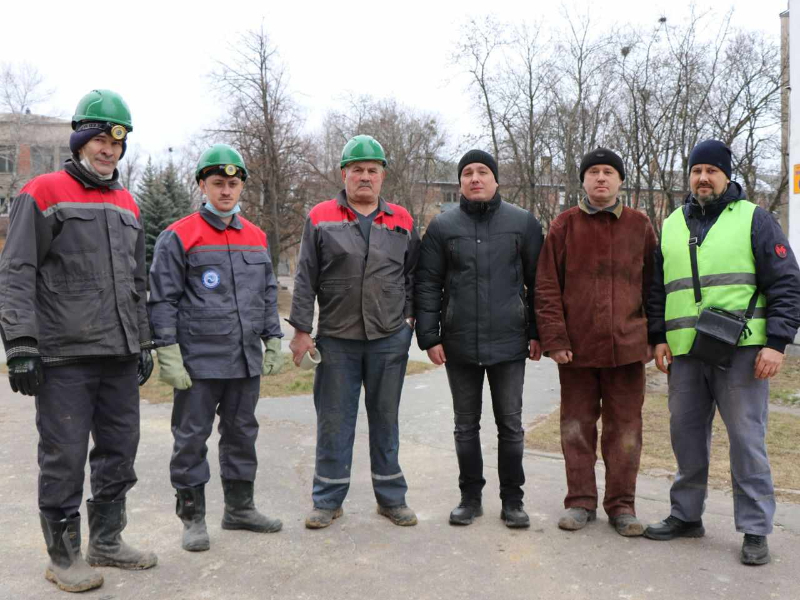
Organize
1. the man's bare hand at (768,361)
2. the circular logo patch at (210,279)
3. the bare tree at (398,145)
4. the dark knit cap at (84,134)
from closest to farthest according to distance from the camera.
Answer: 1. the dark knit cap at (84,134)
2. the man's bare hand at (768,361)
3. the circular logo patch at (210,279)
4. the bare tree at (398,145)

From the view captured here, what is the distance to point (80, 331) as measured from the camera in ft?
11.8

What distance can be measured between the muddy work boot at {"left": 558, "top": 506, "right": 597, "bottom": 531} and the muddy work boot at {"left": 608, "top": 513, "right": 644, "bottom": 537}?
178mm

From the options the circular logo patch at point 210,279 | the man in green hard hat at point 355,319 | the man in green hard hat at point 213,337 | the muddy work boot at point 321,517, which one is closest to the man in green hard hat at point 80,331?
the man in green hard hat at point 213,337

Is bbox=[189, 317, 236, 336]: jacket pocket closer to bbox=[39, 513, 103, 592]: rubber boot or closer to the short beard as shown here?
bbox=[39, 513, 103, 592]: rubber boot

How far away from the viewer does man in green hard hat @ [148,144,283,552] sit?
4176 mm

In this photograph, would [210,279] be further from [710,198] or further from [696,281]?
[710,198]

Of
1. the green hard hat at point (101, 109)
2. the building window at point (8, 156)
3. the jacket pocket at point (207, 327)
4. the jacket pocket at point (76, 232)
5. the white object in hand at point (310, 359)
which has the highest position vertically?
the building window at point (8, 156)

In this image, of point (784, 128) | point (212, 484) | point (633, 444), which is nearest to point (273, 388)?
point (212, 484)

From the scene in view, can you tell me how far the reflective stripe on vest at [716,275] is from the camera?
402cm

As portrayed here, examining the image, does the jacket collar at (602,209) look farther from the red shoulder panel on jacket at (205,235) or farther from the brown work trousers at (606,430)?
the red shoulder panel on jacket at (205,235)

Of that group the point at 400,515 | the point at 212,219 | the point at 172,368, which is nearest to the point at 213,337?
the point at 172,368

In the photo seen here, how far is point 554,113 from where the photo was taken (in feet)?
98.1

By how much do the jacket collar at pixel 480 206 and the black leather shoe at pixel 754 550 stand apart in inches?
93.2

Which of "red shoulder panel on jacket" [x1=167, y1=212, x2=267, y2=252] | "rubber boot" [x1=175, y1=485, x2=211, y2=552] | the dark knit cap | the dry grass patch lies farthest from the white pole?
the dark knit cap
